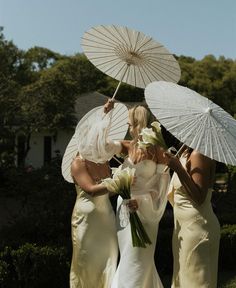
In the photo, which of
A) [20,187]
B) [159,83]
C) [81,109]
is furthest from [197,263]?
A: [81,109]

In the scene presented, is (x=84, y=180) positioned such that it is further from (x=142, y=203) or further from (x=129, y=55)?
(x=129, y=55)

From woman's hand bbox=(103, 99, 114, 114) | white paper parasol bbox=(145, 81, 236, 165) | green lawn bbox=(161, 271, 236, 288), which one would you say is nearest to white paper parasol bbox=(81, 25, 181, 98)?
woman's hand bbox=(103, 99, 114, 114)

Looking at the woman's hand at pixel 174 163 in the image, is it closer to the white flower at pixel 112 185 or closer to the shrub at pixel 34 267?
the white flower at pixel 112 185

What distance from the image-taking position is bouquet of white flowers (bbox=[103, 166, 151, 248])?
→ 4188mm

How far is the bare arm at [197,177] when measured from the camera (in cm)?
407

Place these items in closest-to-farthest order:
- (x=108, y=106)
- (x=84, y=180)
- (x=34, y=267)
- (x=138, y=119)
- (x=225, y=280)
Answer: (x=138, y=119) < (x=84, y=180) < (x=108, y=106) < (x=34, y=267) < (x=225, y=280)

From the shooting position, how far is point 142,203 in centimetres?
449

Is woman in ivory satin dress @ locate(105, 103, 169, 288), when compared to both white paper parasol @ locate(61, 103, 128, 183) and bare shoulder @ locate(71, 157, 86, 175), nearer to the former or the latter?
white paper parasol @ locate(61, 103, 128, 183)

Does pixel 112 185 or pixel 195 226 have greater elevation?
pixel 112 185

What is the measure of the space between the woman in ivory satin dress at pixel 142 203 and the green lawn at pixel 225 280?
9.07ft

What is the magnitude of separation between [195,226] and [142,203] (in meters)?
0.55

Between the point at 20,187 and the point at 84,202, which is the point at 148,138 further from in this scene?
the point at 20,187

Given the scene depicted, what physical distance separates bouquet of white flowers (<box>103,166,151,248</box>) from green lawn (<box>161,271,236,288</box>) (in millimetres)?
3032

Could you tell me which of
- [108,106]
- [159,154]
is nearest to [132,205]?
[159,154]
